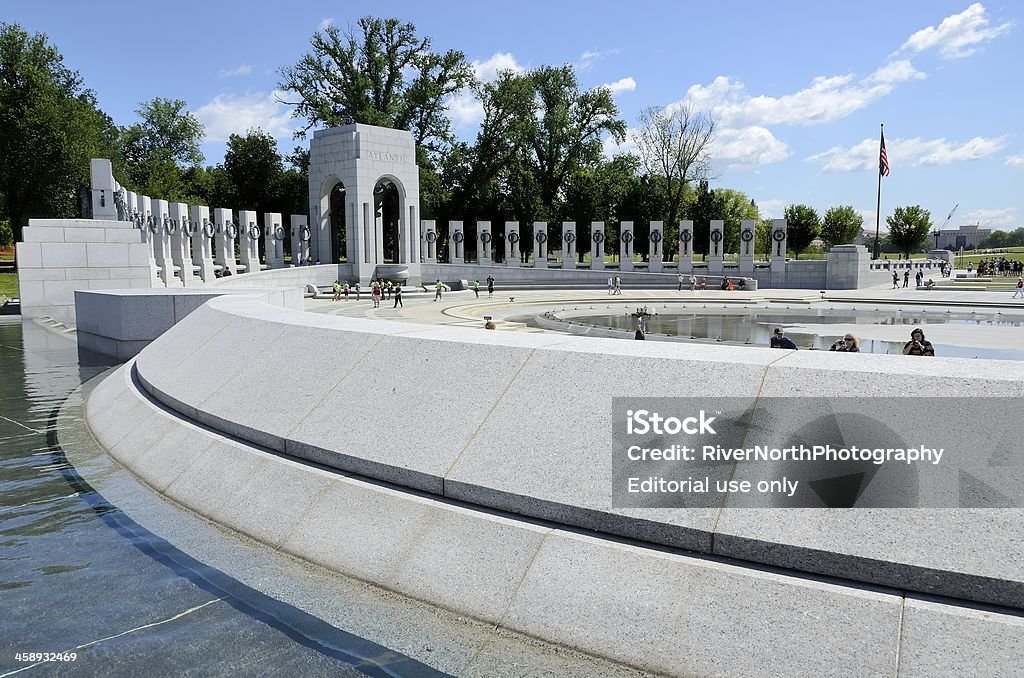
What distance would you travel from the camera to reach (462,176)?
7119cm

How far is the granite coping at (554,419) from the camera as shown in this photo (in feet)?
10.5

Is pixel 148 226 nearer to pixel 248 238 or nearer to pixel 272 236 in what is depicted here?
pixel 248 238

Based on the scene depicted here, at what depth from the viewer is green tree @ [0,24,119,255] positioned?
46.5 meters

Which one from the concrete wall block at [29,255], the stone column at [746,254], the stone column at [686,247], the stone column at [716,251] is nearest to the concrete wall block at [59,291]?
the concrete wall block at [29,255]

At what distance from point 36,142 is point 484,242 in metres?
29.9

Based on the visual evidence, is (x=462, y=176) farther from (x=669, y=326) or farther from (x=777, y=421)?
(x=777, y=421)

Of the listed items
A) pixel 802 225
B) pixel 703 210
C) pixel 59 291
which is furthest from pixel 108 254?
pixel 802 225

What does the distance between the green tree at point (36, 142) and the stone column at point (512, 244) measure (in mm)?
29154

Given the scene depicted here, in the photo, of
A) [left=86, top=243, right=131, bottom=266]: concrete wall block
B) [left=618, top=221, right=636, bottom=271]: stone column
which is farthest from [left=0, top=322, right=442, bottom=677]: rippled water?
[left=618, top=221, right=636, bottom=271]: stone column

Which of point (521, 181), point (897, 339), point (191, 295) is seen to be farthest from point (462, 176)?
point (191, 295)

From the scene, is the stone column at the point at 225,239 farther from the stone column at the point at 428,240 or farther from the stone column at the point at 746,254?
the stone column at the point at 746,254

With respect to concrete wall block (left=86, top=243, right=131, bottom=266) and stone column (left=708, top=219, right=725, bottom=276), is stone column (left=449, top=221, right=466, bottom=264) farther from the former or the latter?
concrete wall block (left=86, top=243, right=131, bottom=266)

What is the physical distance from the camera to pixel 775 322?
26469 millimetres

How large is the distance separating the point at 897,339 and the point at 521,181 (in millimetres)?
51739
